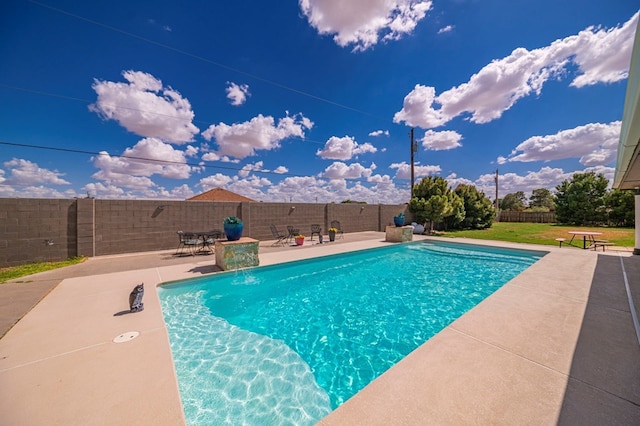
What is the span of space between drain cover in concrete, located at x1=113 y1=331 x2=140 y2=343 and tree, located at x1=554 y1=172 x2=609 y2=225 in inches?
1366

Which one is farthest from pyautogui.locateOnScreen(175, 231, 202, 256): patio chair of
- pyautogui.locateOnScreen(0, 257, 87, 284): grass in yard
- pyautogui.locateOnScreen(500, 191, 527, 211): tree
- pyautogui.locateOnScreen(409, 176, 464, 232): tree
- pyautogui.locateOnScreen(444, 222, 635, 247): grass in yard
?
pyautogui.locateOnScreen(500, 191, 527, 211): tree

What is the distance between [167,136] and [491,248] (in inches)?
706

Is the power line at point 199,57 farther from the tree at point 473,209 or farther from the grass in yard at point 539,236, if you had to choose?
the grass in yard at point 539,236

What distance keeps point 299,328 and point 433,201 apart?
45.2 feet

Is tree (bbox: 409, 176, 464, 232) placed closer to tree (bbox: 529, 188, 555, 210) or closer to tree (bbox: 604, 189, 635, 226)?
tree (bbox: 604, 189, 635, 226)

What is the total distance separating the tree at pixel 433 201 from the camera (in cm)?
1492

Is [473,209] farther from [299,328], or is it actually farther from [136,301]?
[136,301]

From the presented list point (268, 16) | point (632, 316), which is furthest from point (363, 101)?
point (632, 316)

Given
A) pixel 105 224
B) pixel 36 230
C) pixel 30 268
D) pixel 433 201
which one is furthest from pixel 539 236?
pixel 36 230

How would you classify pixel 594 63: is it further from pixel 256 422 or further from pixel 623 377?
pixel 256 422

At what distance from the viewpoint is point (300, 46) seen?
37.1ft

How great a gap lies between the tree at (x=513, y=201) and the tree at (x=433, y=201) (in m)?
43.7

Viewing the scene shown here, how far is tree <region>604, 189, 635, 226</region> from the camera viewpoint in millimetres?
20203

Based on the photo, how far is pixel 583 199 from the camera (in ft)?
74.6
